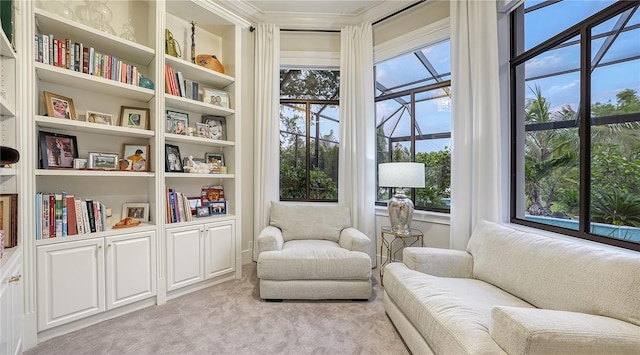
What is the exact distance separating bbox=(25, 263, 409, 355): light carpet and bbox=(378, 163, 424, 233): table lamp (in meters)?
0.83

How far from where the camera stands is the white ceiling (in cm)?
322

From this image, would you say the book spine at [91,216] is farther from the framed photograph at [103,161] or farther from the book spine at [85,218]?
the framed photograph at [103,161]

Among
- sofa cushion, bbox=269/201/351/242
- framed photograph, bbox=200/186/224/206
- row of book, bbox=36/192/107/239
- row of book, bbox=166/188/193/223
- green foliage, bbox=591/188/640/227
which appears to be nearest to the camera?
green foliage, bbox=591/188/640/227

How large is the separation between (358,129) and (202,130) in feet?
5.90

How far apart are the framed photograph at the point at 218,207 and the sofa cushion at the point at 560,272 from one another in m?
2.44

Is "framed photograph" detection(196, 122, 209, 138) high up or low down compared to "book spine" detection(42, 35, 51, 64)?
down

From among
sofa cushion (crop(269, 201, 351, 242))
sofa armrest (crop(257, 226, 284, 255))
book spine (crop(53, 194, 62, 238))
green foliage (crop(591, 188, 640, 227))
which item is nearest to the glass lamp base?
sofa cushion (crop(269, 201, 351, 242))

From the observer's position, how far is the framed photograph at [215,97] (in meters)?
2.86

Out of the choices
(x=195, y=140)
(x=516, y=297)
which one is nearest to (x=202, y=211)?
(x=195, y=140)

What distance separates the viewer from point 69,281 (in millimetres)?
1904

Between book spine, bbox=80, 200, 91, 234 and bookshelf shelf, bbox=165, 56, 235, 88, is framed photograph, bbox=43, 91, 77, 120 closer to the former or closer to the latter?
book spine, bbox=80, 200, 91, 234

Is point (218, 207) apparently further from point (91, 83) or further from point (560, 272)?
point (560, 272)

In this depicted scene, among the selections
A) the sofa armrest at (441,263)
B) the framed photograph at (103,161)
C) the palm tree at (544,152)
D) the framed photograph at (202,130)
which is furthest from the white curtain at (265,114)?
the palm tree at (544,152)

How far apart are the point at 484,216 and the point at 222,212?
2.60 meters
